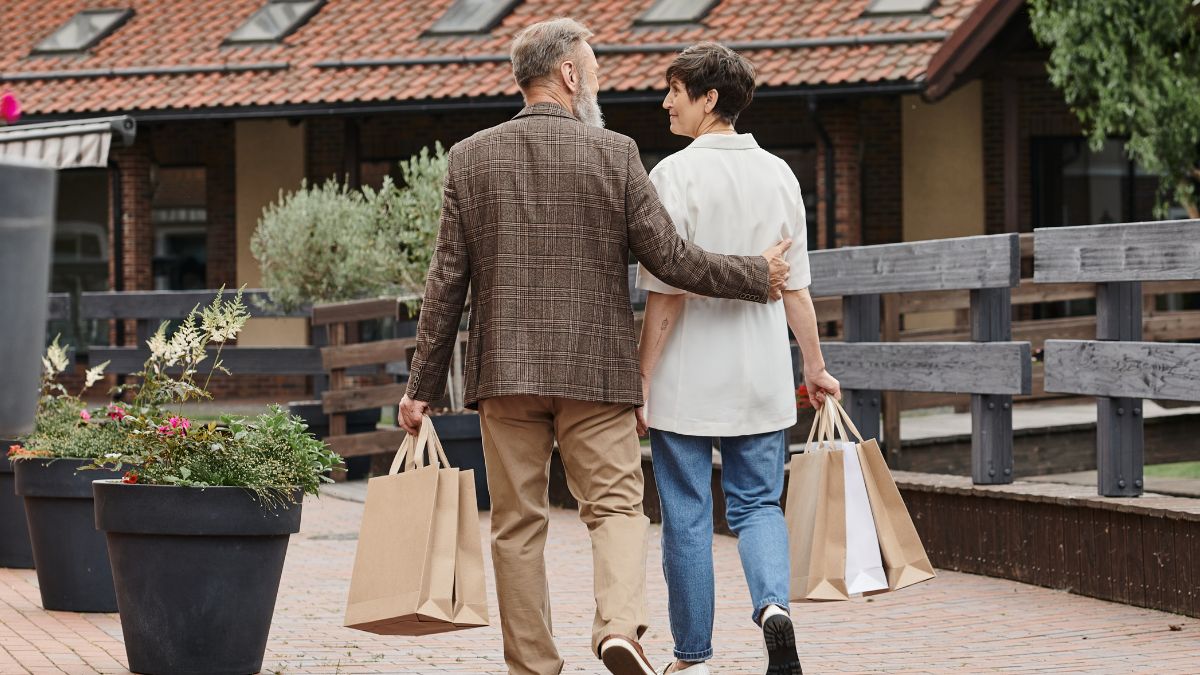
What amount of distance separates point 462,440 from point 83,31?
12156 millimetres

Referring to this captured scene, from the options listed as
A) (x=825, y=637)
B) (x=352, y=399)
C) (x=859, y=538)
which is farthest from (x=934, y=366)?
(x=352, y=399)

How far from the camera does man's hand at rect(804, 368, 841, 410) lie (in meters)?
5.00

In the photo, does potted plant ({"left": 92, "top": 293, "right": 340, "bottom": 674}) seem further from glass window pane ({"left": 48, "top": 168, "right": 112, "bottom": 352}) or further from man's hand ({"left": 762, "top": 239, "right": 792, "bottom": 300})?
glass window pane ({"left": 48, "top": 168, "right": 112, "bottom": 352})

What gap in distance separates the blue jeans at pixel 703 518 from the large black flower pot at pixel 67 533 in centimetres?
252

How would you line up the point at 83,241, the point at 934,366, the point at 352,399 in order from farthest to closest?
1. the point at 83,241
2. the point at 352,399
3. the point at 934,366

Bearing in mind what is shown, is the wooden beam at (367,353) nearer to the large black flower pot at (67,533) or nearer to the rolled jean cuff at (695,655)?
the large black flower pot at (67,533)

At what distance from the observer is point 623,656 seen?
4.45 meters

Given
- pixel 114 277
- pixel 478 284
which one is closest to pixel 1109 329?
pixel 478 284

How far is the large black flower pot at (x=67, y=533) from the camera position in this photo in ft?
21.3

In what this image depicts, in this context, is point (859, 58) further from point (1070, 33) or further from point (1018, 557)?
point (1018, 557)

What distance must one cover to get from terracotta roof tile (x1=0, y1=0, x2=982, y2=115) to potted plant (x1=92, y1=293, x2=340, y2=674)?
36.6ft

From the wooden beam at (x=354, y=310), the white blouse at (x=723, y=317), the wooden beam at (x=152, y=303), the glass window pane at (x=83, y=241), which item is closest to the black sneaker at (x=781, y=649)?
the white blouse at (x=723, y=317)

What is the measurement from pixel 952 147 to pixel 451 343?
13840mm

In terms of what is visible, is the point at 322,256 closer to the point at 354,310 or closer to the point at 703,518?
the point at 354,310
